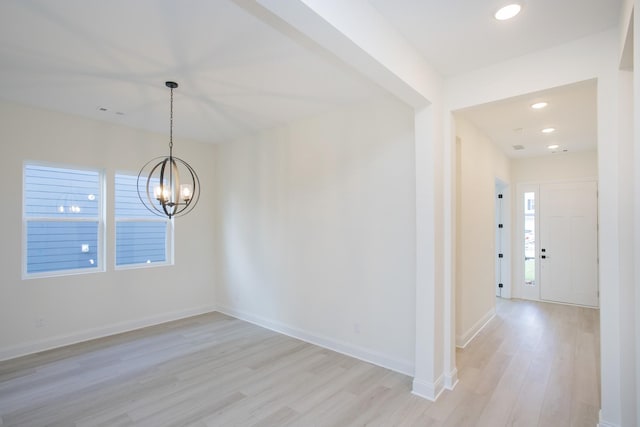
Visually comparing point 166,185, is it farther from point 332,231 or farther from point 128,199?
point 332,231

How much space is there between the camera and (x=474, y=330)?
175 inches

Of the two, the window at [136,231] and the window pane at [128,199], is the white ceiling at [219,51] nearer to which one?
the window pane at [128,199]

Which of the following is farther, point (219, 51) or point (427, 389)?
point (427, 389)

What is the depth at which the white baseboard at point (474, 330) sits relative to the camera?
13.3 ft

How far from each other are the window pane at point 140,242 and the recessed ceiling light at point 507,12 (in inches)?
199

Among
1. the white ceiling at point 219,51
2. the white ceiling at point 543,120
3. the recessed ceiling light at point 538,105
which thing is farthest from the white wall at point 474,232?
the recessed ceiling light at point 538,105

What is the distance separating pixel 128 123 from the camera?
457 cm

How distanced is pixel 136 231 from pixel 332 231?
10.1 ft

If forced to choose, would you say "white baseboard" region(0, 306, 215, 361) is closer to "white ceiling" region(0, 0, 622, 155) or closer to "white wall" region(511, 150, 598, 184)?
"white ceiling" region(0, 0, 622, 155)

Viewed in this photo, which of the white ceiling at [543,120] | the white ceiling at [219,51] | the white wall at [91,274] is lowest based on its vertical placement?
the white wall at [91,274]

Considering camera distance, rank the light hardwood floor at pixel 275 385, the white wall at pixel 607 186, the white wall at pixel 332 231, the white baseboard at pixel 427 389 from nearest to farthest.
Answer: the white wall at pixel 607 186 → the light hardwood floor at pixel 275 385 → the white baseboard at pixel 427 389 → the white wall at pixel 332 231

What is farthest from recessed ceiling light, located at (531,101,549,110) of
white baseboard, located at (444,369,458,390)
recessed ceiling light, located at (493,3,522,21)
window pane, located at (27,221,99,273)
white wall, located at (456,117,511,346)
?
window pane, located at (27,221,99,273)

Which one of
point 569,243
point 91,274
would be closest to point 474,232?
point 569,243

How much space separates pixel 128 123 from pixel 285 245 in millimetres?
2766
